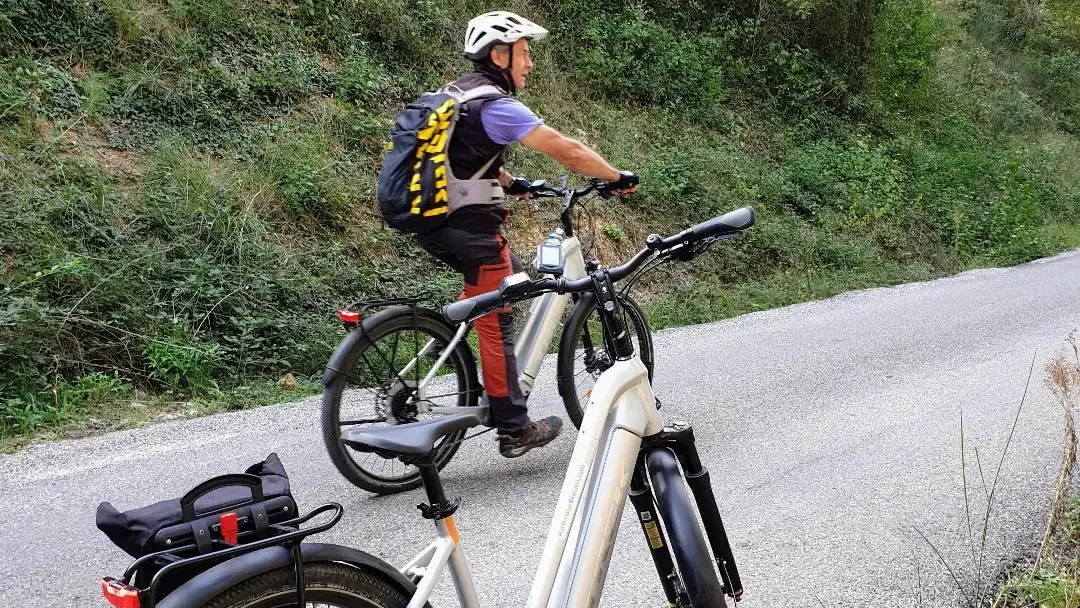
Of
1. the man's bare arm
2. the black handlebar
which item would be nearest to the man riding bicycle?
the man's bare arm

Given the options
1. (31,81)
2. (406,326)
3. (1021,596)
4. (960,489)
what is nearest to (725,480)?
(960,489)

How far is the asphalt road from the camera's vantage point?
3412 mm

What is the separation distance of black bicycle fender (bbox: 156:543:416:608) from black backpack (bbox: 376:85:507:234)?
2.22 m

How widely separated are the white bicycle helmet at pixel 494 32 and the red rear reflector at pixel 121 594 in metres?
2.87

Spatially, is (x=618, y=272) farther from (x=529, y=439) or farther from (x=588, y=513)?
(x=529, y=439)

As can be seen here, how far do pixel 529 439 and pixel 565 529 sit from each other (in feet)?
6.95

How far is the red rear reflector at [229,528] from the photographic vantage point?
1.73 metres

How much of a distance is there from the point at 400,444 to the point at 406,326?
7.53 ft

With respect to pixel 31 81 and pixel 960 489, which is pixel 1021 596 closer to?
pixel 960 489

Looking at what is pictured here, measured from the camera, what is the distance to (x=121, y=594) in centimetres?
161

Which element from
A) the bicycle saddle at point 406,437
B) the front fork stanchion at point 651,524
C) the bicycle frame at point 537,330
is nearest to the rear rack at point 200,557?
the bicycle saddle at point 406,437

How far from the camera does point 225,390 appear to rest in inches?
228

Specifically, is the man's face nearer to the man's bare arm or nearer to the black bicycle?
the man's bare arm

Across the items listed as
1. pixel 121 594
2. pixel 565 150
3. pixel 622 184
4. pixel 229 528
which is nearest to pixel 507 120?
pixel 565 150
